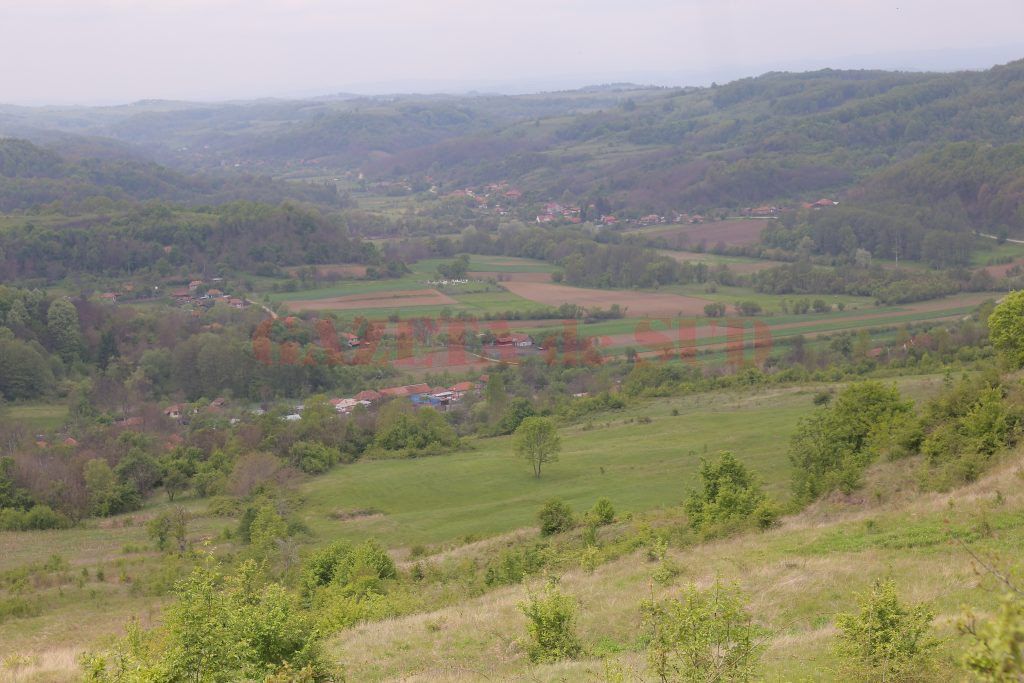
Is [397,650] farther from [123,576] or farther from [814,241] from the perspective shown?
[814,241]

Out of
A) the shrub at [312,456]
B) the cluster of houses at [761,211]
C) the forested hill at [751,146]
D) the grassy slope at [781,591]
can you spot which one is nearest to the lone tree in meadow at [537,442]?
the shrub at [312,456]

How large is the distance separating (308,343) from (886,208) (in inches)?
2735

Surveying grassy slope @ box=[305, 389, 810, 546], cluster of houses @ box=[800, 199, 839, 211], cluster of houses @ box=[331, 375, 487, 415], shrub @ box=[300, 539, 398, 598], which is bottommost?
cluster of houses @ box=[331, 375, 487, 415]

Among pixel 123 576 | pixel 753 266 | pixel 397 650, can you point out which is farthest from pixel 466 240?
pixel 397 650

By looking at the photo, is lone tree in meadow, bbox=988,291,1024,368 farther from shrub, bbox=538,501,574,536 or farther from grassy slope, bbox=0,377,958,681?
shrub, bbox=538,501,574,536

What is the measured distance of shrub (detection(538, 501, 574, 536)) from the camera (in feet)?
81.4

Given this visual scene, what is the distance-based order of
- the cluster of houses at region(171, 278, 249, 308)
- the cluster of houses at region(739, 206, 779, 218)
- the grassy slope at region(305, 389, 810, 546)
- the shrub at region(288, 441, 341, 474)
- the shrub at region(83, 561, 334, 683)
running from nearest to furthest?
the shrub at region(83, 561, 334, 683), the grassy slope at region(305, 389, 810, 546), the shrub at region(288, 441, 341, 474), the cluster of houses at region(171, 278, 249, 308), the cluster of houses at region(739, 206, 779, 218)

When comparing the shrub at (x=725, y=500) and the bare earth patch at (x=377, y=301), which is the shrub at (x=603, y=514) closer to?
the shrub at (x=725, y=500)

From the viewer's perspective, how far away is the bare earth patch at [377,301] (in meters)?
74.9

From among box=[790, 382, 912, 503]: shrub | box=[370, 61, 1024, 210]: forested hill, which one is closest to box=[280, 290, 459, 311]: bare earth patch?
box=[790, 382, 912, 503]: shrub

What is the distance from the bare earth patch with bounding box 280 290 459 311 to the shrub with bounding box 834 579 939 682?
219ft

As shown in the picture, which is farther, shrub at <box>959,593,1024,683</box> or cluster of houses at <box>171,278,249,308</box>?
cluster of houses at <box>171,278,249,308</box>

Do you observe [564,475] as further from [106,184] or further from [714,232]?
[106,184]

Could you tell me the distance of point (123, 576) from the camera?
1030 inches
